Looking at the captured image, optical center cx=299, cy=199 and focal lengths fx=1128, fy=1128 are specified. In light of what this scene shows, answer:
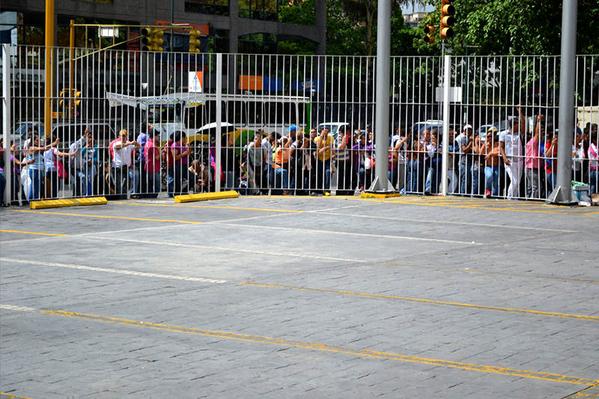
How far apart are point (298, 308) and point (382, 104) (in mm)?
13147

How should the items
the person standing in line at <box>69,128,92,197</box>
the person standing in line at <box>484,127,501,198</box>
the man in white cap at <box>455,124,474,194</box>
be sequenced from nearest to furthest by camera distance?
the person standing in line at <box>69,128,92,197</box> → the person standing in line at <box>484,127,501,198</box> → the man in white cap at <box>455,124,474,194</box>

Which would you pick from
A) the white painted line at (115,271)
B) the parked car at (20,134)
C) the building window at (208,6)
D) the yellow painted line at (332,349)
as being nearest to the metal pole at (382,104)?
the parked car at (20,134)

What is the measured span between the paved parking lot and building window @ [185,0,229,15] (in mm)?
45190

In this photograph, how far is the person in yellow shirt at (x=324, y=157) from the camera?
23.9m

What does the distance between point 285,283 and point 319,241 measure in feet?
13.2

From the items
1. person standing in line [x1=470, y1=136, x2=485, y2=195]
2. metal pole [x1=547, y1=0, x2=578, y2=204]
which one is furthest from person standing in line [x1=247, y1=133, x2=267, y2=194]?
metal pole [x1=547, y1=0, x2=578, y2=204]

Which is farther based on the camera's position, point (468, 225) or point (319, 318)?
point (468, 225)

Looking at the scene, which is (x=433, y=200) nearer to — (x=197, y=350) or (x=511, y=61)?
(x=511, y=61)

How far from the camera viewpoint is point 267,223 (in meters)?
18.7

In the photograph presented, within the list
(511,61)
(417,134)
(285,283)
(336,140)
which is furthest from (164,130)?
(285,283)

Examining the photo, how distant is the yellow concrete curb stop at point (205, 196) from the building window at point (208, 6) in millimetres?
40303

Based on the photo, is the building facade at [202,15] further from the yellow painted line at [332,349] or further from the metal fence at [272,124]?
the yellow painted line at [332,349]

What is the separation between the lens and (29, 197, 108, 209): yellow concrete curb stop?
21.0 meters

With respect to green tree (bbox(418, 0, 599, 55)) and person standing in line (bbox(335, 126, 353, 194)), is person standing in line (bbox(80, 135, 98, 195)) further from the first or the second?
green tree (bbox(418, 0, 599, 55))
